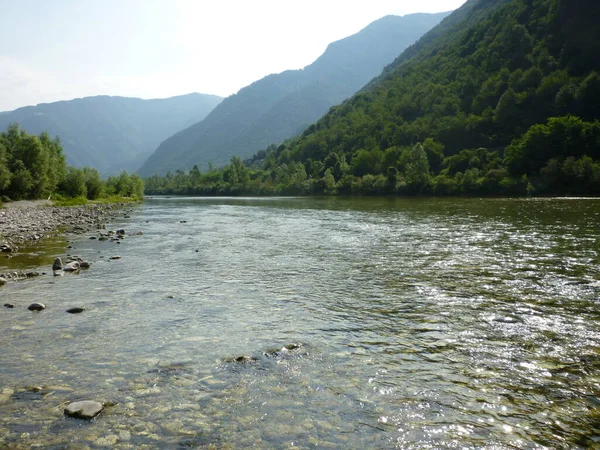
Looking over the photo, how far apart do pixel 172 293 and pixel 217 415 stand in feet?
29.5

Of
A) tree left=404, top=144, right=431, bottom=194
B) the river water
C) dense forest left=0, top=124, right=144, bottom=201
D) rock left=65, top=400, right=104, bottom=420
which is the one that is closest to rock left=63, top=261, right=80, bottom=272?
the river water

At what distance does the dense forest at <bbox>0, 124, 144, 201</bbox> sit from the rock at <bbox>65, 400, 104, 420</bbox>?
7741 centimetres

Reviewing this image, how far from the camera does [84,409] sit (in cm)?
667

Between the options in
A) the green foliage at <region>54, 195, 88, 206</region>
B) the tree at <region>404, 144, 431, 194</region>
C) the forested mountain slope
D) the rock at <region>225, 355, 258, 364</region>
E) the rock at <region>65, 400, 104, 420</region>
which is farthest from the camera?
the tree at <region>404, 144, 431, 194</region>

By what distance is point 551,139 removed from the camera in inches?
4456

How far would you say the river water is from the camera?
6176 mm

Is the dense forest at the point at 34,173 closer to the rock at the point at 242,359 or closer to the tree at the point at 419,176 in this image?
the rock at the point at 242,359

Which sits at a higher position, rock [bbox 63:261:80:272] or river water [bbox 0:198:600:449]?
rock [bbox 63:261:80:272]

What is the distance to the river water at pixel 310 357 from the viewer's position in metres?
6.18

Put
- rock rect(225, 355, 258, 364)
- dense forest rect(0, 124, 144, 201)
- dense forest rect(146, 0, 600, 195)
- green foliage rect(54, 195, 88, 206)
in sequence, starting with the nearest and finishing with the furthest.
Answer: rock rect(225, 355, 258, 364) → dense forest rect(0, 124, 144, 201) → green foliage rect(54, 195, 88, 206) → dense forest rect(146, 0, 600, 195)

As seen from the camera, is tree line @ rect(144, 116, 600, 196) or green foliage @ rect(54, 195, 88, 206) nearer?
green foliage @ rect(54, 195, 88, 206)

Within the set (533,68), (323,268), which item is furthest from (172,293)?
(533,68)

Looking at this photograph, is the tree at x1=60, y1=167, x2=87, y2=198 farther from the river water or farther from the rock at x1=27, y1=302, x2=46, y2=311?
the rock at x1=27, y1=302, x2=46, y2=311

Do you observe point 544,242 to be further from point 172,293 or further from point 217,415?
point 217,415
